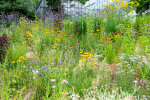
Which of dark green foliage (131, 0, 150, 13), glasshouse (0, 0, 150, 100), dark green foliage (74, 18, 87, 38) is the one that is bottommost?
glasshouse (0, 0, 150, 100)

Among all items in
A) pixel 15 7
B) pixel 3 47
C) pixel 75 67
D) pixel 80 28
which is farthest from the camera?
pixel 15 7

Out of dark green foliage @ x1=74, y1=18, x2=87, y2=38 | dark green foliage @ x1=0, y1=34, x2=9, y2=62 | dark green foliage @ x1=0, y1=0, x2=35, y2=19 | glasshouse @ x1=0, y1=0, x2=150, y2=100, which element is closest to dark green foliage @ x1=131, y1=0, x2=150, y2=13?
glasshouse @ x1=0, y1=0, x2=150, y2=100

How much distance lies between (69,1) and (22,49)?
43.1 ft

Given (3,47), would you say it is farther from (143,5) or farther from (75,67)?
(143,5)

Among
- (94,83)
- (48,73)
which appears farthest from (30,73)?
(94,83)

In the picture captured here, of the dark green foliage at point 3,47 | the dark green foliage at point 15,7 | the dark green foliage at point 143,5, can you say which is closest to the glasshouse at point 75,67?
the dark green foliage at point 3,47

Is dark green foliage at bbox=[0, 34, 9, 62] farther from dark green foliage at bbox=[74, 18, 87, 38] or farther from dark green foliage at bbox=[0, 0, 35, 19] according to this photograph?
dark green foliage at bbox=[0, 0, 35, 19]

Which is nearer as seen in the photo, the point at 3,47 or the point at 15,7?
the point at 3,47

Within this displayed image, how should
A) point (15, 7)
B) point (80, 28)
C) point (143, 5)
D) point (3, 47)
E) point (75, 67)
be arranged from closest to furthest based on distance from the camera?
1. point (75, 67)
2. point (3, 47)
3. point (80, 28)
4. point (143, 5)
5. point (15, 7)

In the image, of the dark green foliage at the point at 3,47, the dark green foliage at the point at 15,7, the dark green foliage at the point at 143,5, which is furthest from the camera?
the dark green foliage at the point at 15,7

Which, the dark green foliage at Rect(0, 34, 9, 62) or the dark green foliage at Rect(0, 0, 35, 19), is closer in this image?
the dark green foliage at Rect(0, 34, 9, 62)

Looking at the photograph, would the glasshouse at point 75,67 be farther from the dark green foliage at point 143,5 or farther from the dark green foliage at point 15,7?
the dark green foliage at point 15,7

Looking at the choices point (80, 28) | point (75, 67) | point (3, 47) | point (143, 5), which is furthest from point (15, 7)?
point (75, 67)

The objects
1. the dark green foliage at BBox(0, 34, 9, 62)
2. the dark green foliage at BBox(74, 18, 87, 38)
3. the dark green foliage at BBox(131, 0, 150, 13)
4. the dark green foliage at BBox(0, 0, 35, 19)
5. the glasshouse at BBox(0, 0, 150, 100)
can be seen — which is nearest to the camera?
the glasshouse at BBox(0, 0, 150, 100)
